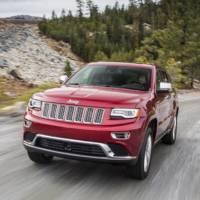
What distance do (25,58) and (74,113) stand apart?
150 feet

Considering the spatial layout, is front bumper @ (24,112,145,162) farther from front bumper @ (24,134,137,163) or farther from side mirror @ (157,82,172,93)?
side mirror @ (157,82,172,93)

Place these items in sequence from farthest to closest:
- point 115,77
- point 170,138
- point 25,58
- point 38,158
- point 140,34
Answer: point 140,34 → point 25,58 → point 170,138 → point 115,77 → point 38,158

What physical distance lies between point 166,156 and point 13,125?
15.1ft

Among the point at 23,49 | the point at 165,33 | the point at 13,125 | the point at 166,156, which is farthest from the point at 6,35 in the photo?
the point at 166,156

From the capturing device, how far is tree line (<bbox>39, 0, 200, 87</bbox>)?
171ft

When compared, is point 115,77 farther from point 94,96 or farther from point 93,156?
point 93,156

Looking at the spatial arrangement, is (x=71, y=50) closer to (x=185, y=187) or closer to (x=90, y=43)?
(x=90, y=43)

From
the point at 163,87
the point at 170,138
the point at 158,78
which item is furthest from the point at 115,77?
the point at 170,138

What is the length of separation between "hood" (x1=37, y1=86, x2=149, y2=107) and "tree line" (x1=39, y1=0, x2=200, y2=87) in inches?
1403

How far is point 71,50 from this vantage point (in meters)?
81.5

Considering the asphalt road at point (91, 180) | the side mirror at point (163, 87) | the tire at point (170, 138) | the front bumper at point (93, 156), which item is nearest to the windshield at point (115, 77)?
the side mirror at point (163, 87)

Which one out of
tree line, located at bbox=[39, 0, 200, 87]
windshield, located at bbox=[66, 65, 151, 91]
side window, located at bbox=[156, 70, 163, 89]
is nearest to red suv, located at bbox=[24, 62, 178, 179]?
windshield, located at bbox=[66, 65, 151, 91]

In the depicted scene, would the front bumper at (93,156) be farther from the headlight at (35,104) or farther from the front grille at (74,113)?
the headlight at (35,104)

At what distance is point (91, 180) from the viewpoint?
7281mm
